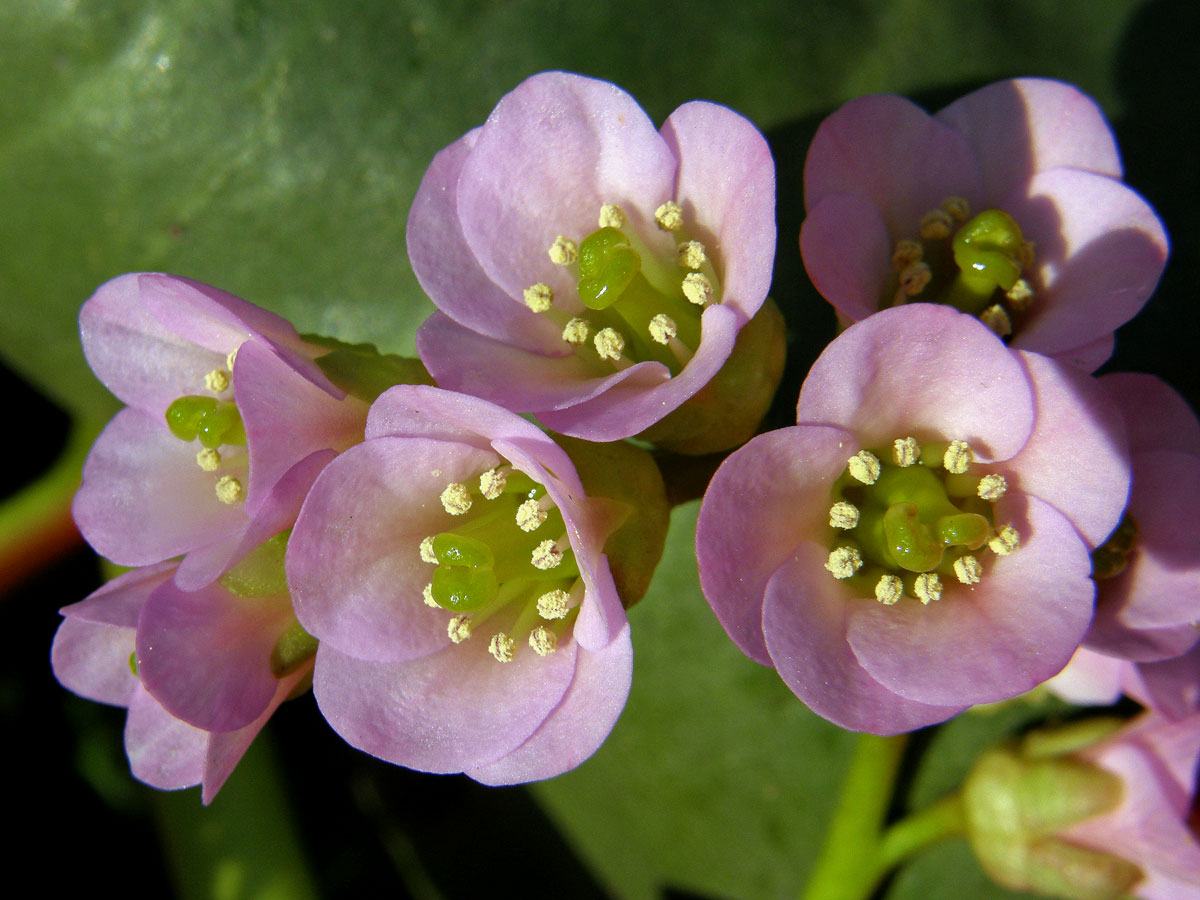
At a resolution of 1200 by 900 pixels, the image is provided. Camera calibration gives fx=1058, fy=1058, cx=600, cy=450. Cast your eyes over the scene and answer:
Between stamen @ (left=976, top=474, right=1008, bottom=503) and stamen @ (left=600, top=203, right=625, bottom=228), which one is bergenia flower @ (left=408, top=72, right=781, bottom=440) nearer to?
stamen @ (left=600, top=203, right=625, bottom=228)

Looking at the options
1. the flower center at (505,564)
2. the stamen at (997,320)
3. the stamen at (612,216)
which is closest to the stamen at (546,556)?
the flower center at (505,564)

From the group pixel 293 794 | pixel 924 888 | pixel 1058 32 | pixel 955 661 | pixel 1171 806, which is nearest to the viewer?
pixel 955 661

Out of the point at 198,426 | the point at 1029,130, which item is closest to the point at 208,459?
the point at 198,426

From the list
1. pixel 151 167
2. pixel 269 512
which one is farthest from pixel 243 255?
pixel 269 512

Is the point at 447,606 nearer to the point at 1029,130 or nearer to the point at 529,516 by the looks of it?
the point at 529,516

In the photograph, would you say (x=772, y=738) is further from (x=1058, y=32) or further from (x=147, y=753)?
(x=1058, y=32)

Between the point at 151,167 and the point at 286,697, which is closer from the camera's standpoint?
the point at 286,697

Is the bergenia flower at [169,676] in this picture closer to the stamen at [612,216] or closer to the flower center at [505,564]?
the flower center at [505,564]
